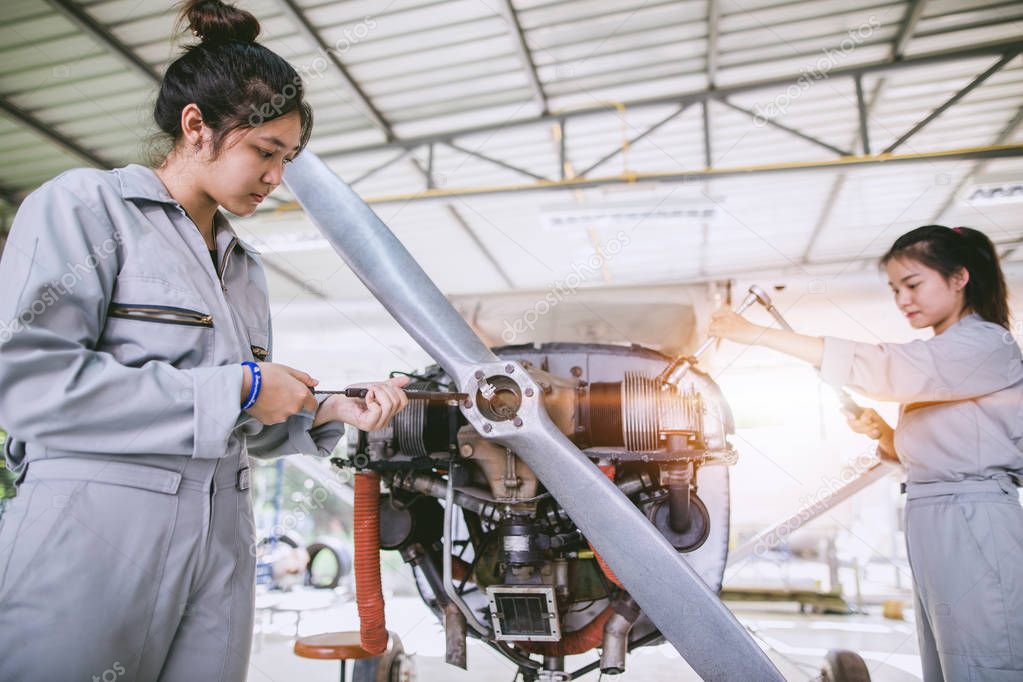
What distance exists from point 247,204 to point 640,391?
1292mm

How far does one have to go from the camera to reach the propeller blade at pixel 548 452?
5.65ft

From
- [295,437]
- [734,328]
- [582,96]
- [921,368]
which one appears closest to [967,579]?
[921,368]

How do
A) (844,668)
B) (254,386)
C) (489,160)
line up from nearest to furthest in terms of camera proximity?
1. (254,386)
2. (844,668)
3. (489,160)

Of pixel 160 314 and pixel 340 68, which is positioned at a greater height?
pixel 340 68

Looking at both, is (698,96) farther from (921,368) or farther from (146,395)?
(146,395)

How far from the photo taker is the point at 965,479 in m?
1.91

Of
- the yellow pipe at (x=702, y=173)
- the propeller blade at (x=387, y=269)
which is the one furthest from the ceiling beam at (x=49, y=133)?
the propeller blade at (x=387, y=269)

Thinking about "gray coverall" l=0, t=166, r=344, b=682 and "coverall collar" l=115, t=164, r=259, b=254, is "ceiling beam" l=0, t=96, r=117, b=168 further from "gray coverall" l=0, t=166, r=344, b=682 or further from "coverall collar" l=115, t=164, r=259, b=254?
"gray coverall" l=0, t=166, r=344, b=682

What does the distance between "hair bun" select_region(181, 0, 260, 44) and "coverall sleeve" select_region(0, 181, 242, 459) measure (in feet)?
1.49

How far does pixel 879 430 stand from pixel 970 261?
0.74m

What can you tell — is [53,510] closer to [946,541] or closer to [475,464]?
[475,464]

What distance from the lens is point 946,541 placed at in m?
1.88

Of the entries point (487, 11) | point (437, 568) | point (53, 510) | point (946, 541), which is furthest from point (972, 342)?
point (487, 11)

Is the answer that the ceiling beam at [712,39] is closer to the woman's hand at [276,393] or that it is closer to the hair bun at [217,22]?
the hair bun at [217,22]
